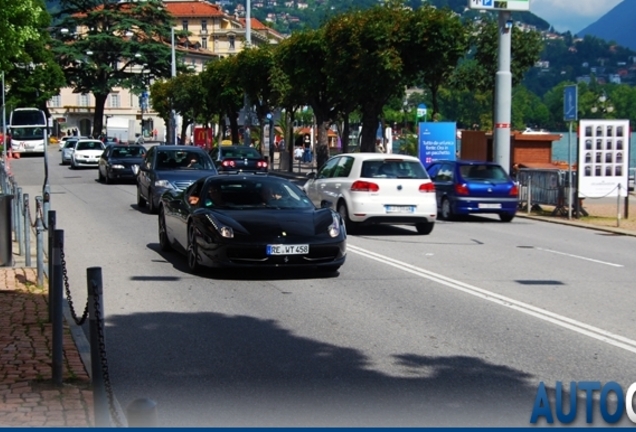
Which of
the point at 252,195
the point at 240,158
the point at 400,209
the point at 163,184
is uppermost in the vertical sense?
the point at 252,195

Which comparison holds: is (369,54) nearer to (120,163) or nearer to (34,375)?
(120,163)

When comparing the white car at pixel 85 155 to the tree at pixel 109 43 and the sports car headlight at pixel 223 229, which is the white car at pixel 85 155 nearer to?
the tree at pixel 109 43

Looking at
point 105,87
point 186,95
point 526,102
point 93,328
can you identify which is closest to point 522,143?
point 93,328

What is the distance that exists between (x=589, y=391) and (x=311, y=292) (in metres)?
5.14

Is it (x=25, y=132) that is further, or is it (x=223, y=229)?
(x=25, y=132)

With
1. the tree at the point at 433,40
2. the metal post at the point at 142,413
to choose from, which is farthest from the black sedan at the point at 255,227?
the tree at the point at 433,40

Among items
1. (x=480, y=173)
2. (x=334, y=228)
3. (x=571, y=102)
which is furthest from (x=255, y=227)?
(x=571, y=102)

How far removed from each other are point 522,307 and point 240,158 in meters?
27.2

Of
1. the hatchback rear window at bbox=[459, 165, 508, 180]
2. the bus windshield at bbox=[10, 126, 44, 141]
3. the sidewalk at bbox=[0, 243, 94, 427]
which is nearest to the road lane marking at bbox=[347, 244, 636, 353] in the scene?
the sidewalk at bbox=[0, 243, 94, 427]

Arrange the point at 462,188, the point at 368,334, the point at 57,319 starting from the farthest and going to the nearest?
the point at 462,188, the point at 368,334, the point at 57,319

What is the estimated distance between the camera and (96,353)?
639cm

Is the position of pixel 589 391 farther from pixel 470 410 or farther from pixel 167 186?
pixel 167 186

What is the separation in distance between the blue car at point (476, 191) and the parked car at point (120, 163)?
1436 centimetres

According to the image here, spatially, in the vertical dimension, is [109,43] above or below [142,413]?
above
